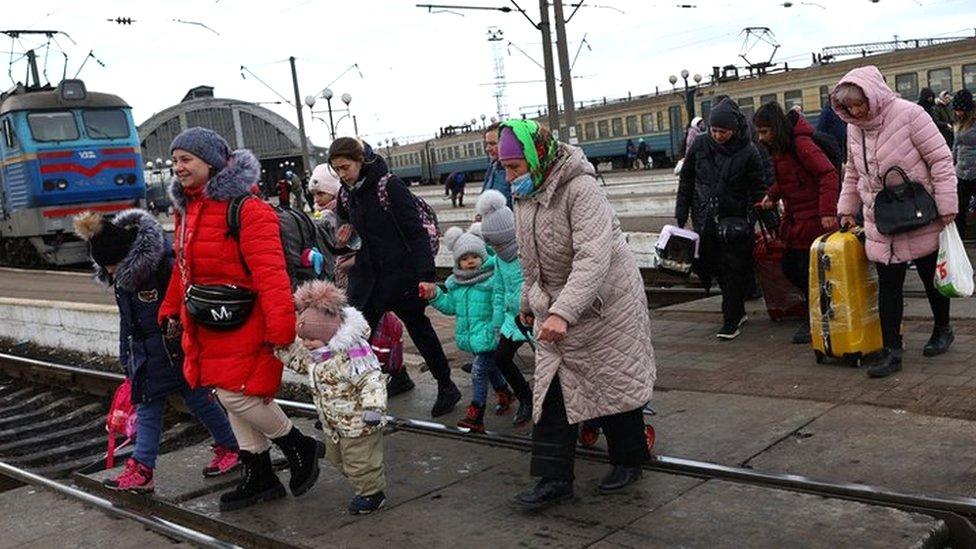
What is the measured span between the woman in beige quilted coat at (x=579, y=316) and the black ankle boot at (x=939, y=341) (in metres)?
2.55

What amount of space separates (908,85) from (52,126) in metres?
23.1

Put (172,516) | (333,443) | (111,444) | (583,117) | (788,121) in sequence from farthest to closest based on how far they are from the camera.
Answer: (583,117), (788,121), (111,444), (172,516), (333,443)

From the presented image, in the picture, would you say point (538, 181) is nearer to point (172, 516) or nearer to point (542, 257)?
point (542, 257)

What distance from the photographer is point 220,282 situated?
515cm

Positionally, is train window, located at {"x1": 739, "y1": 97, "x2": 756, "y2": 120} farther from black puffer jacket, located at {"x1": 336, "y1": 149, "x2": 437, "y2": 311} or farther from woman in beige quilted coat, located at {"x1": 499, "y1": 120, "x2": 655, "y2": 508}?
woman in beige quilted coat, located at {"x1": 499, "y1": 120, "x2": 655, "y2": 508}

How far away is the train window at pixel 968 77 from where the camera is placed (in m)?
28.2

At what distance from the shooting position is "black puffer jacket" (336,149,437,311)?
6617 millimetres

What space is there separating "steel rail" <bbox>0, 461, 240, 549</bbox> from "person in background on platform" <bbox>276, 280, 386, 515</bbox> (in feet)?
2.30

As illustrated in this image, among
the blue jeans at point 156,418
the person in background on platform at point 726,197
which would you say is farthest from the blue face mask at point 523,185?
the person in background on platform at point 726,197

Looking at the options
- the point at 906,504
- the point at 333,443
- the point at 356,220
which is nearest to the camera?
the point at 906,504

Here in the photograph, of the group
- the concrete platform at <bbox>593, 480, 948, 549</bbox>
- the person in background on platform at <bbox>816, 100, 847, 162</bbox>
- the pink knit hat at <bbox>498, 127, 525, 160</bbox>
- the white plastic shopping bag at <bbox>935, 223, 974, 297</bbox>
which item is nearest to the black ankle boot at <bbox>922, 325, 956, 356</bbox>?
the white plastic shopping bag at <bbox>935, 223, 974, 297</bbox>

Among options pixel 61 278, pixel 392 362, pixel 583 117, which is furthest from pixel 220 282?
pixel 583 117

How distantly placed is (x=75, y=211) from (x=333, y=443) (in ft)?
56.9

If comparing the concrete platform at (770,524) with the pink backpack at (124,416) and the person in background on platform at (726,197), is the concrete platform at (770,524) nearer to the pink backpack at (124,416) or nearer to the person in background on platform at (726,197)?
the pink backpack at (124,416)
